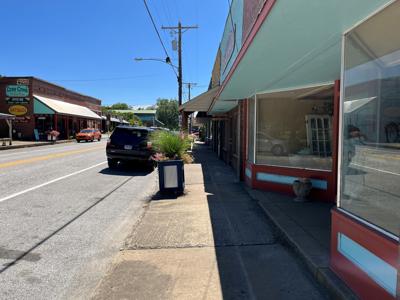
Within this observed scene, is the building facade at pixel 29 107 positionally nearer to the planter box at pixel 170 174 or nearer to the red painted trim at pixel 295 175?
the planter box at pixel 170 174

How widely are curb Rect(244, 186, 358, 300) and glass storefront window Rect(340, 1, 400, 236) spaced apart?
0.72 meters

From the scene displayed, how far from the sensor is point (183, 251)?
534 cm

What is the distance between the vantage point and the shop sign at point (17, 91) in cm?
3953

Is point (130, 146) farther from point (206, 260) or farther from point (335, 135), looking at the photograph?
point (206, 260)

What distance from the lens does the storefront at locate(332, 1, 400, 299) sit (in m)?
3.27

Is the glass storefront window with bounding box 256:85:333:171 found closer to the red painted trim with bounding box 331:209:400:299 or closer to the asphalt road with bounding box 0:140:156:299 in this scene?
the asphalt road with bounding box 0:140:156:299

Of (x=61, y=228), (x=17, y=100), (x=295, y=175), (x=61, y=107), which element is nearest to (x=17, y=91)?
(x=17, y=100)

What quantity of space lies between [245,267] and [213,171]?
9.67m

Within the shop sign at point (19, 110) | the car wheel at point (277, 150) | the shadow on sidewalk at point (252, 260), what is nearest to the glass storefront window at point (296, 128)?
the car wheel at point (277, 150)

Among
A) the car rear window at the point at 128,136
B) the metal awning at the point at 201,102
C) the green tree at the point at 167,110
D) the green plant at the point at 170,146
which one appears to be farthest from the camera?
the green tree at the point at 167,110

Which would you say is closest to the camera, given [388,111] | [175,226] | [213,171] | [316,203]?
[388,111]

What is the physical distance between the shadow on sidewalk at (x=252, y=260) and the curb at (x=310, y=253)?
3.8 inches

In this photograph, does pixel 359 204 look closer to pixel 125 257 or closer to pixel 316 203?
pixel 125 257

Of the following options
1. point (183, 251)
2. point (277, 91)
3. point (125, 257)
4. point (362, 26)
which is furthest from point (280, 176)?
point (362, 26)
